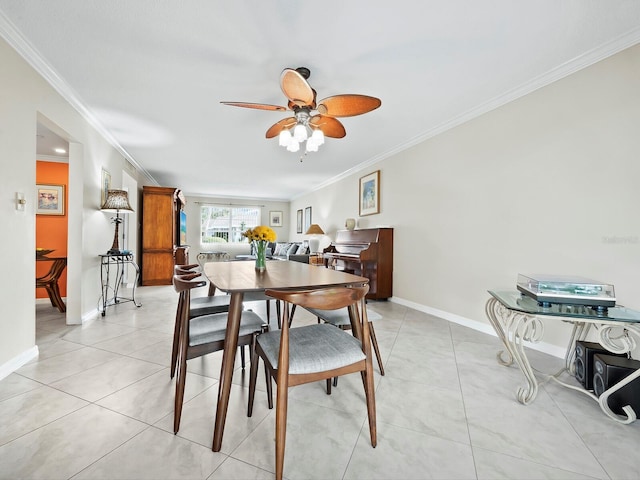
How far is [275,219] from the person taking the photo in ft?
30.1

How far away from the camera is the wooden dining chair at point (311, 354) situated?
1071 mm

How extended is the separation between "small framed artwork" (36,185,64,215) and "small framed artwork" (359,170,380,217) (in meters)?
4.55

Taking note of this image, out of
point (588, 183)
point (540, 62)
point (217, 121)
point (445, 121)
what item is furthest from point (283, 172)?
point (588, 183)

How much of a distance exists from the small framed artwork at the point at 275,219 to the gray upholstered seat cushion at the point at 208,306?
718cm

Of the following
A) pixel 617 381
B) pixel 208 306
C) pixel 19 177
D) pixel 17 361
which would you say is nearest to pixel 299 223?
Result: pixel 208 306

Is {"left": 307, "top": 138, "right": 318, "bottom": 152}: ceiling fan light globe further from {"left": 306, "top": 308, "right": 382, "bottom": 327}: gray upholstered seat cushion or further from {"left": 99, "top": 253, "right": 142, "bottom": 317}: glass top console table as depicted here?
{"left": 99, "top": 253, "right": 142, "bottom": 317}: glass top console table

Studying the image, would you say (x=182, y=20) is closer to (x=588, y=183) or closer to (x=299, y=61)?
(x=299, y=61)

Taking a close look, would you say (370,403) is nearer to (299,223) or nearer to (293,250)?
(293,250)

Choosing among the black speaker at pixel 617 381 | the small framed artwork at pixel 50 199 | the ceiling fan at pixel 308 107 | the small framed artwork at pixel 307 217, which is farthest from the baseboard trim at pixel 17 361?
the small framed artwork at pixel 307 217

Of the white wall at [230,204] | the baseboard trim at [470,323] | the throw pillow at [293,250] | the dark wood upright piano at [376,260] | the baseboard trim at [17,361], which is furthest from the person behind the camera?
the white wall at [230,204]

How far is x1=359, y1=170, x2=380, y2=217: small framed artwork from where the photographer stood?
4.49 meters

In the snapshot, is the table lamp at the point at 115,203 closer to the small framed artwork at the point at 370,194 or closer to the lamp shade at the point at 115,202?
the lamp shade at the point at 115,202

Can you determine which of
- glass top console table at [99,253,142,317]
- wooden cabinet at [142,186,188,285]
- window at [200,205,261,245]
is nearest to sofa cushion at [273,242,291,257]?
window at [200,205,261,245]

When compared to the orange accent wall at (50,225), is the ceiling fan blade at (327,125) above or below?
above
